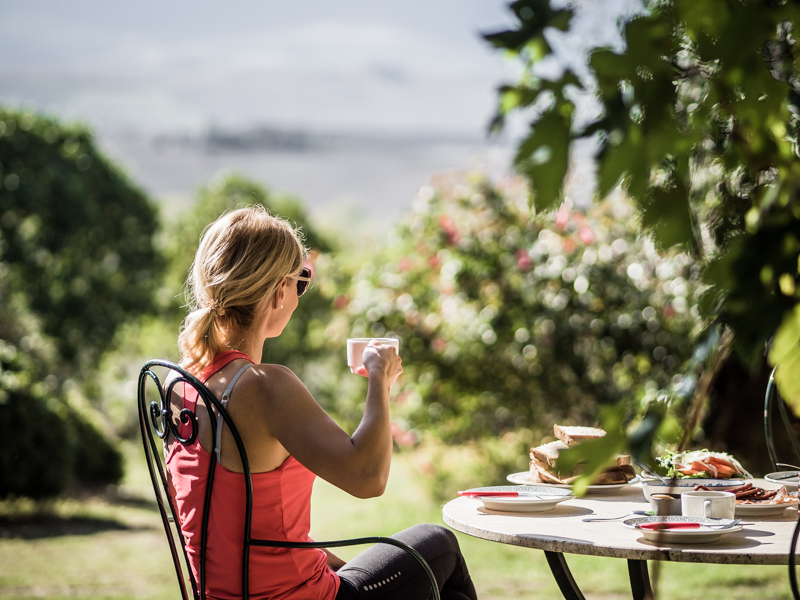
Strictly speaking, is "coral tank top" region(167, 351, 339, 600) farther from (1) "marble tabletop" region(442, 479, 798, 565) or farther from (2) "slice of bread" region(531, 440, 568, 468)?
(2) "slice of bread" region(531, 440, 568, 468)

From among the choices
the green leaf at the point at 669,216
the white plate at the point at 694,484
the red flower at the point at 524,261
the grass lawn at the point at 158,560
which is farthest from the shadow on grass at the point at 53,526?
the green leaf at the point at 669,216

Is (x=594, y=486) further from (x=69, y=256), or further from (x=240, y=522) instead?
(x=69, y=256)

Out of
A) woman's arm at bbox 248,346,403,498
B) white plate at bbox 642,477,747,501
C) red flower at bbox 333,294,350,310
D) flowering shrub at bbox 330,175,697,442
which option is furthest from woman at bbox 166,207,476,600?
red flower at bbox 333,294,350,310

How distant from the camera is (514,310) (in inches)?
211

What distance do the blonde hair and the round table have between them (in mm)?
642

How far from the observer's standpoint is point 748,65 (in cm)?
62

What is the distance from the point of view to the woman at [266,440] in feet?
5.06

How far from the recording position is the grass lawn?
416 cm

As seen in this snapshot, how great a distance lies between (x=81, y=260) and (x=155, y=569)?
522 cm

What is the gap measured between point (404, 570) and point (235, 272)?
2.55 ft

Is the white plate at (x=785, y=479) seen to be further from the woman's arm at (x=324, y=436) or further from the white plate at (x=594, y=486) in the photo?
the woman's arm at (x=324, y=436)

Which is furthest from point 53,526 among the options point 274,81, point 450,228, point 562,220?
point 274,81

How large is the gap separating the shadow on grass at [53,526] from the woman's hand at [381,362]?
4.58m

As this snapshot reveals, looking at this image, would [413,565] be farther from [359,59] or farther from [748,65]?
[359,59]
